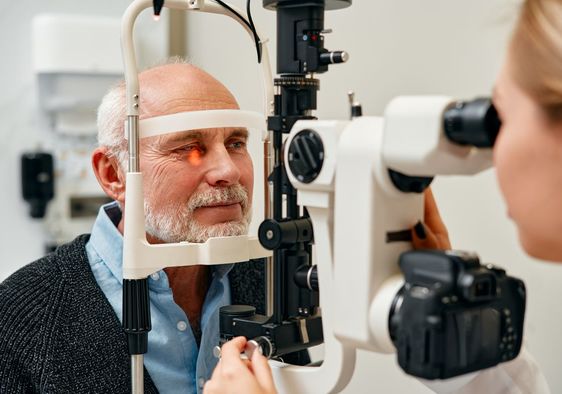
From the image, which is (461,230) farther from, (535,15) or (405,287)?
(535,15)

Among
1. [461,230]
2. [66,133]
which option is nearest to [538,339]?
[461,230]

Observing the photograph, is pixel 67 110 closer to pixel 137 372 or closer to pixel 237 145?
pixel 237 145

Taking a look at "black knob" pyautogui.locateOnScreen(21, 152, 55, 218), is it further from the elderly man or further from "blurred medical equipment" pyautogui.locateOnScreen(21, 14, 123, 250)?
the elderly man

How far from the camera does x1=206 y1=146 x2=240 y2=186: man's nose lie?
1.36 meters

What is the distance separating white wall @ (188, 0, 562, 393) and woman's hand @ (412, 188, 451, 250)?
1.42 ft

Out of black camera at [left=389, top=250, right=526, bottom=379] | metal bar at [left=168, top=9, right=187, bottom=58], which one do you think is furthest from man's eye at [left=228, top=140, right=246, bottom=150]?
metal bar at [left=168, top=9, right=187, bottom=58]

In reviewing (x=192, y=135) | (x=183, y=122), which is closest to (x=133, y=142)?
(x=183, y=122)

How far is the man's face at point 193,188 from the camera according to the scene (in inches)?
53.7

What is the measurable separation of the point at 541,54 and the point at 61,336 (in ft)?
3.19

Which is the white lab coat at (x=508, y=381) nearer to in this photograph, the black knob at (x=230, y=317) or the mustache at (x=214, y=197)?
the black knob at (x=230, y=317)

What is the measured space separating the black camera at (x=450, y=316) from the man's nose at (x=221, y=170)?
0.62 m

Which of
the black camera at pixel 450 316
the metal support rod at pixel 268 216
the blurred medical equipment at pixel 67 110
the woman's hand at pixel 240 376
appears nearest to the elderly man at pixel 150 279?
the metal support rod at pixel 268 216

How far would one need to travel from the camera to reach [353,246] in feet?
2.77

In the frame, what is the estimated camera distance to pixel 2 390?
1294mm
